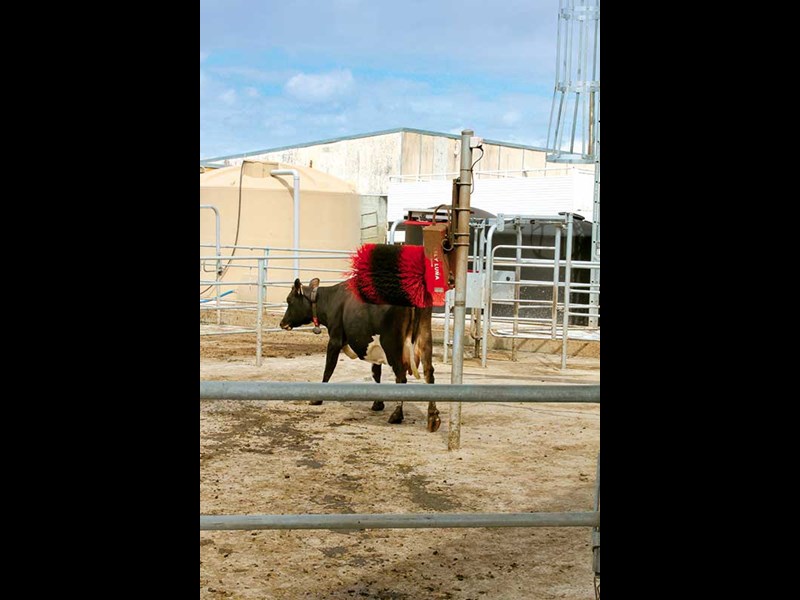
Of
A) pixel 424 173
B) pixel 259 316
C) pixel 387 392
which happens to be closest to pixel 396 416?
pixel 259 316

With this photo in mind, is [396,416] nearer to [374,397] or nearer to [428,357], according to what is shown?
[428,357]

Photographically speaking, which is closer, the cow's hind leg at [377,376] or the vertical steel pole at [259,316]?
the cow's hind leg at [377,376]

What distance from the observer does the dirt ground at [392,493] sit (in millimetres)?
3199

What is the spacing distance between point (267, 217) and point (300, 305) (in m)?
8.70

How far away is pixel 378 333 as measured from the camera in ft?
21.1

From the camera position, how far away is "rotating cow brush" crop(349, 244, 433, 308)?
18.7 feet

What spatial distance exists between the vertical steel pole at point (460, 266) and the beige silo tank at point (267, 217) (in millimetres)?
9899

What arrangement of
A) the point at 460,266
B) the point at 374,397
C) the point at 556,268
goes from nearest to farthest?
the point at 374,397, the point at 460,266, the point at 556,268

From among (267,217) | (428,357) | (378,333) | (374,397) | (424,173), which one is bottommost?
(428,357)

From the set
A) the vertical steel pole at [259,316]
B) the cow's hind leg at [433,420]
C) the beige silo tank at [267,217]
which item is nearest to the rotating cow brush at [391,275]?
the cow's hind leg at [433,420]

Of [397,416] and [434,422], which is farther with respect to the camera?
[397,416]

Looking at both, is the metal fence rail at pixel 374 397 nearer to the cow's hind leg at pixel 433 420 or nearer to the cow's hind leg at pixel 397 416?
the cow's hind leg at pixel 433 420

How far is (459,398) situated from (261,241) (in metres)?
14.2
